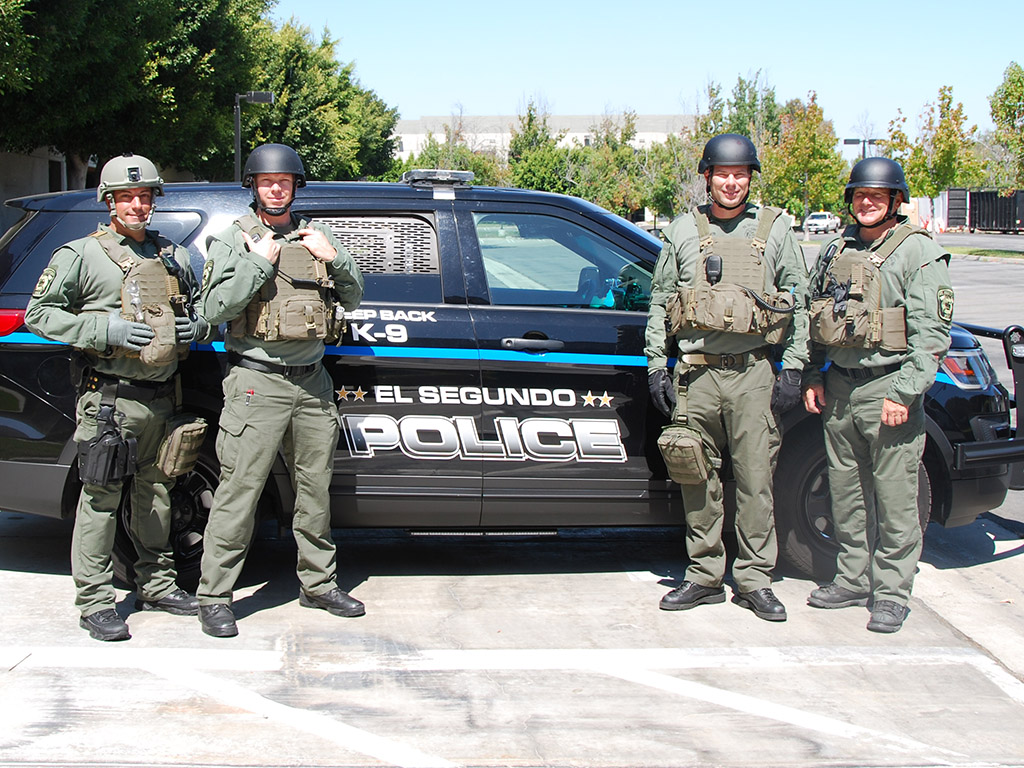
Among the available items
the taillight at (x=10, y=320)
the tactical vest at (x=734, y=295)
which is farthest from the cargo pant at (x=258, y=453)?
the tactical vest at (x=734, y=295)

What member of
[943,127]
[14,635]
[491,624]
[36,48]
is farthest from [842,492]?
[943,127]

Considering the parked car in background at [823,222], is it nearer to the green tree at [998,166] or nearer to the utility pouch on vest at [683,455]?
the green tree at [998,166]

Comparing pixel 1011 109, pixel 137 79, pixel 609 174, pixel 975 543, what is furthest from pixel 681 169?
pixel 975 543

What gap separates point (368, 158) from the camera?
5825 cm

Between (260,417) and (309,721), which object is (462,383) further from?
(309,721)

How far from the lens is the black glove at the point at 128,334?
13.7 ft

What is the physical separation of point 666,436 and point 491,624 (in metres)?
1.15

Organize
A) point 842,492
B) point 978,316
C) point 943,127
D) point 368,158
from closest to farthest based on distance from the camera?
point 842,492
point 978,316
point 943,127
point 368,158

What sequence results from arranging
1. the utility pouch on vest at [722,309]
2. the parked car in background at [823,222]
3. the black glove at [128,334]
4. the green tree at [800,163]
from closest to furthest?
1. the black glove at [128,334]
2. the utility pouch on vest at [722,309]
3. the green tree at [800,163]
4. the parked car in background at [823,222]

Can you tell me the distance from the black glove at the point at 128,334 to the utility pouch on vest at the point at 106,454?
316 mm

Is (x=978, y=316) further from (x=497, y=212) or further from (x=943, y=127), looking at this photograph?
(x=943, y=127)

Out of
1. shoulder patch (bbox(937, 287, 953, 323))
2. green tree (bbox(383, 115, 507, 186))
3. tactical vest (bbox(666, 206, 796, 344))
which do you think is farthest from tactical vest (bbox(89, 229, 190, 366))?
green tree (bbox(383, 115, 507, 186))

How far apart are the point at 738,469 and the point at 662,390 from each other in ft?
1.80

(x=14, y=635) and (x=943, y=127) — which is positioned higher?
(x=943, y=127)
